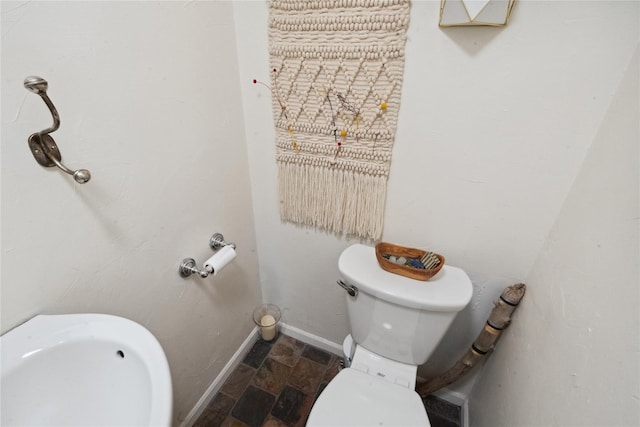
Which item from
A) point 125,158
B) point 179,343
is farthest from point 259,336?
point 125,158

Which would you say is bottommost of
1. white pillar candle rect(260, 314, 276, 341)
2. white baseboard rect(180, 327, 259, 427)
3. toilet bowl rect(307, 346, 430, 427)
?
white baseboard rect(180, 327, 259, 427)

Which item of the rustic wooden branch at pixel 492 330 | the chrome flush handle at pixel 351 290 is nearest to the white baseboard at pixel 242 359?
the rustic wooden branch at pixel 492 330

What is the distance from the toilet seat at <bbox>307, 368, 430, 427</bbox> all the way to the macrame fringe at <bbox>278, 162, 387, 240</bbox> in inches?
18.7

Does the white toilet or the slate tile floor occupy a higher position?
the white toilet

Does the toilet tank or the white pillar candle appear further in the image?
the white pillar candle

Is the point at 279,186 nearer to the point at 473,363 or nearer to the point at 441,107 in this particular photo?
the point at 441,107

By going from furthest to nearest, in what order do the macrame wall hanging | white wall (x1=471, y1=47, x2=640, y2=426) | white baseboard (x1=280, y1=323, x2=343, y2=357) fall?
1. white baseboard (x1=280, y1=323, x2=343, y2=357)
2. the macrame wall hanging
3. white wall (x1=471, y1=47, x2=640, y2=426)

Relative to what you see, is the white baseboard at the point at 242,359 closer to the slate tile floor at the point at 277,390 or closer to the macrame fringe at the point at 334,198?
the slate tile floor at the point at 277,390

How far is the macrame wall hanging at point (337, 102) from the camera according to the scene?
74 centimetres

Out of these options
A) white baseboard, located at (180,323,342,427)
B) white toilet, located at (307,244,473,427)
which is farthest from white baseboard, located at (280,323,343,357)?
white toilet, located at (307,244,473,427)

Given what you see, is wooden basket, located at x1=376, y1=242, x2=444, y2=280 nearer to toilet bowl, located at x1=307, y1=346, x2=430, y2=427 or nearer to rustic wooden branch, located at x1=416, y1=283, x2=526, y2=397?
rustic wooden branch, located at x1=416, y1=283, x2=526, y2=397

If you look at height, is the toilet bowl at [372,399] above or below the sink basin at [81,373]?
below

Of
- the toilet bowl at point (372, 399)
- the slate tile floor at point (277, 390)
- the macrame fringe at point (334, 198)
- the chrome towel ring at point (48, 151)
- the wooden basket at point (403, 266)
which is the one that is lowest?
the slate tile floor at point (277, 390)

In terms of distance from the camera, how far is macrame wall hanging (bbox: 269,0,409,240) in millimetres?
737
